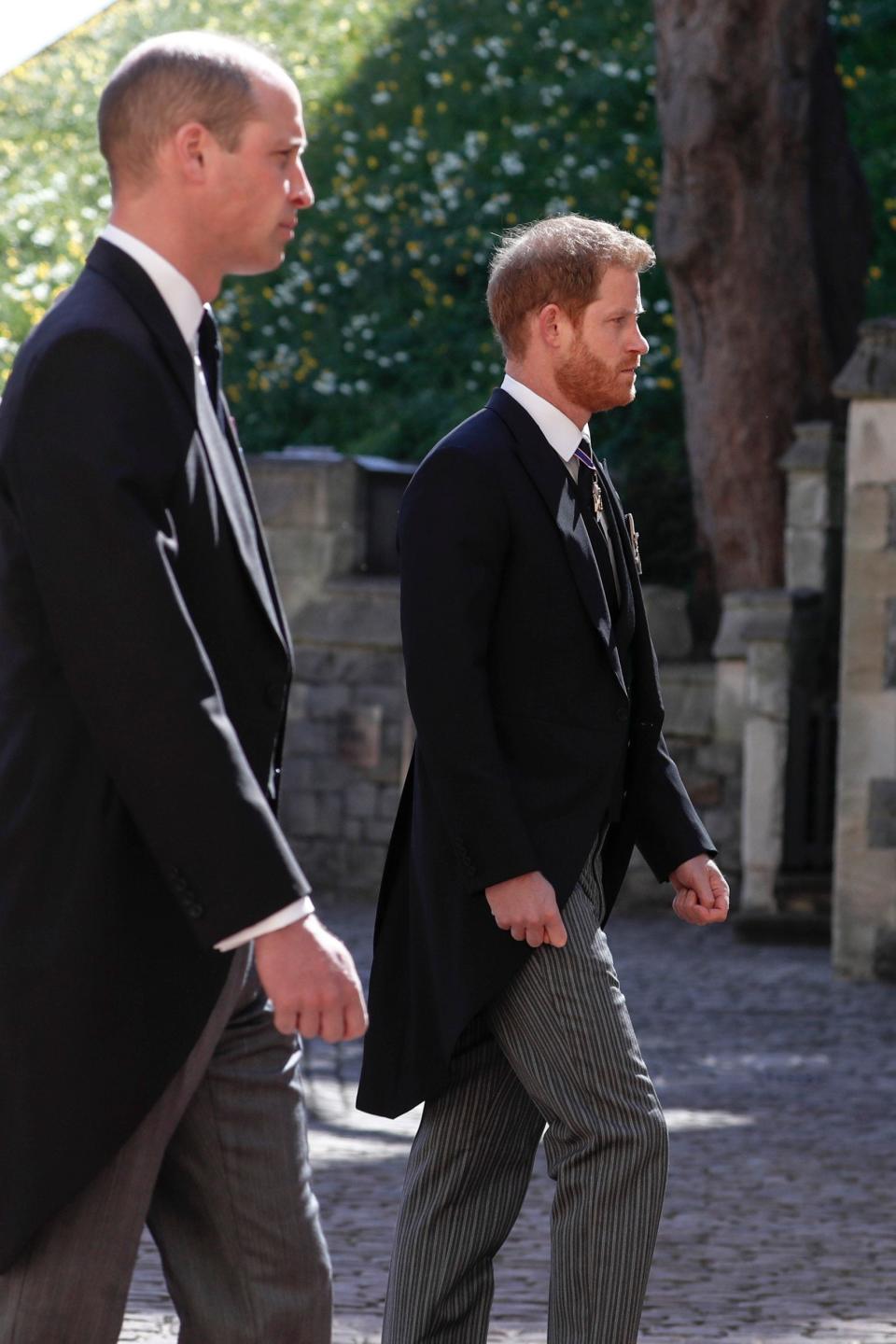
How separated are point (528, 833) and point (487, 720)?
0.56 feet

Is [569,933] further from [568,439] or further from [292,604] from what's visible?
[292,604]

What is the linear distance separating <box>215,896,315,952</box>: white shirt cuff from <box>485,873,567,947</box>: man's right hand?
2.94ft

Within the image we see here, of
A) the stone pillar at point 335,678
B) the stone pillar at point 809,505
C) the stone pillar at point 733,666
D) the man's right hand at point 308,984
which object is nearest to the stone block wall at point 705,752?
the stone pillar at point 733,666

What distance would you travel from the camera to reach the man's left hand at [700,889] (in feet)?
11.7

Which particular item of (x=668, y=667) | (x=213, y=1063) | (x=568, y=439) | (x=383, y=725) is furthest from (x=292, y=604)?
(x=213, y=1063)

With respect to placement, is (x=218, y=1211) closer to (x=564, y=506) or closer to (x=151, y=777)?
(x=151, y=777)

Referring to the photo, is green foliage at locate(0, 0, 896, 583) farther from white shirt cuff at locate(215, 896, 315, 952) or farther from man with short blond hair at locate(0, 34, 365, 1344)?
white shirt cuff at locate(215, 896, 315, 952)

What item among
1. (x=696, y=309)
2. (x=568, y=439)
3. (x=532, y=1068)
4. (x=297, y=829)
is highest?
(x=696, y=309)

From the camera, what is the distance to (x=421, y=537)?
130 inches

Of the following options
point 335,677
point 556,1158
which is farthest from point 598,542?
point 335,677

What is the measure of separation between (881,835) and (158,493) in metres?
7.63

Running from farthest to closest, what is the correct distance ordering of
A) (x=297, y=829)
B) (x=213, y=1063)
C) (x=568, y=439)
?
(x=297, y=829)
(x=568, y=439)
(x=213, y=1063)

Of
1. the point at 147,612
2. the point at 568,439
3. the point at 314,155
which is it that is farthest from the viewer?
the point at 314,155

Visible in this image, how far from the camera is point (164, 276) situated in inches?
96.1
